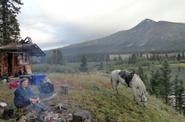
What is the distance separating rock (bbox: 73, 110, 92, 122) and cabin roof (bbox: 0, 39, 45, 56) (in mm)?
14043

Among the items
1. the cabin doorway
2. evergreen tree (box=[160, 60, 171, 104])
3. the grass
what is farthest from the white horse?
evergreen tree (box=[160, 60, 171, 104])

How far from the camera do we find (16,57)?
33.9m

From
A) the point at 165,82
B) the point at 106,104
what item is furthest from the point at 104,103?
the point at 165,82

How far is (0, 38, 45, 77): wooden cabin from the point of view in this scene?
32.7 m

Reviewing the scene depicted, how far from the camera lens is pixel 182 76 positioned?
168000 millimetres

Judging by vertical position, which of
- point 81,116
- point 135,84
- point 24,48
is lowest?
point 81,116

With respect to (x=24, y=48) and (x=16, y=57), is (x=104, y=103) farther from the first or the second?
(x=16, y=57)

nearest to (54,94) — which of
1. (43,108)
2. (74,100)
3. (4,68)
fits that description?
(74,100)

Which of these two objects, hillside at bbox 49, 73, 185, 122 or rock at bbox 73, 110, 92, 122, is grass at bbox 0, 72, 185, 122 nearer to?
hillside at bbox 49, 73, 185, 122

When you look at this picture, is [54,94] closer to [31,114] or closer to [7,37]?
[31,114]

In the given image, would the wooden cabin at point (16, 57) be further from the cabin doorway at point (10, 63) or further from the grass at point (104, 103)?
the grass at point (104, 103)

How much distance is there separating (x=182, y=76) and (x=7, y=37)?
5326 inches

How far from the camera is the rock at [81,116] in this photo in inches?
768

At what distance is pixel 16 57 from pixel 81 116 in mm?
16002
